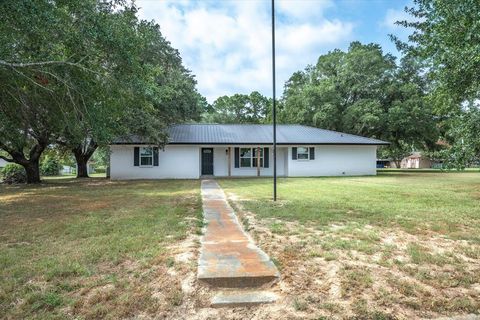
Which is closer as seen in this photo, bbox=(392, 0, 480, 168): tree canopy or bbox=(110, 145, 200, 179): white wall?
bbox=(392, 0, 480, 168): tree canopy

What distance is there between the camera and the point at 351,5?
11188 mm

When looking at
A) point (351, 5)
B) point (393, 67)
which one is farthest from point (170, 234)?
point (393, 67)

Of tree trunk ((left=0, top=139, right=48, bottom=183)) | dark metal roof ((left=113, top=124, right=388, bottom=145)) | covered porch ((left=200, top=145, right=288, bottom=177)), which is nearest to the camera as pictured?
tree trunk ((left=0, top=139, right=48, bottom=183))

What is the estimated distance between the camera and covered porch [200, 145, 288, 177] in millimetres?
23219

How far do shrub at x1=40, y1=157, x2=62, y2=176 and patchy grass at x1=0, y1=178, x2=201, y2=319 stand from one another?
29111mm

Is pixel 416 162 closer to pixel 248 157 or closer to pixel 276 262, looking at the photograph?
pixel 248 157

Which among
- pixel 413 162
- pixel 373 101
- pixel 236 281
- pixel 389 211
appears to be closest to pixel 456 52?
pixel 389 211

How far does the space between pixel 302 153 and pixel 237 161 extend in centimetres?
442

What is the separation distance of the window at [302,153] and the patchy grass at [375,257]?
1443 cm

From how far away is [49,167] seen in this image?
34.3m

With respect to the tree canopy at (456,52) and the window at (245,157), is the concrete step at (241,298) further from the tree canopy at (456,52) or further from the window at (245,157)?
the window at (245,157)

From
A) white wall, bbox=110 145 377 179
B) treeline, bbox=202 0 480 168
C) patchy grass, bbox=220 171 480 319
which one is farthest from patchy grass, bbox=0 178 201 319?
white wall, bbox=110 145 377 179

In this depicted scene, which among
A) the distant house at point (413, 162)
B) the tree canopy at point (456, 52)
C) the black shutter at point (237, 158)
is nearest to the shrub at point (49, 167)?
the black shutter at point (237, 158)

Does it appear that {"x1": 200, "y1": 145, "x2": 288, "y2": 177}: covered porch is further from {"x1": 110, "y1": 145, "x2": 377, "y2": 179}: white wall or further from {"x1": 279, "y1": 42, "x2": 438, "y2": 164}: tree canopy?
{"x1": 279, "y1": 42, "x2": 438, "y2": 164}: tree canopy
